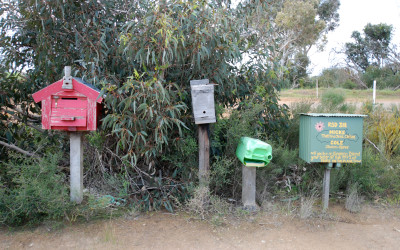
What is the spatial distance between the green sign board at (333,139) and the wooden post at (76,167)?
2893mm

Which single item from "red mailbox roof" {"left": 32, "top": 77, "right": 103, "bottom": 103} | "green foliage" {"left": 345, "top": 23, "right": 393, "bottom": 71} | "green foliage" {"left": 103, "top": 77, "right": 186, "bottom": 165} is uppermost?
"green foliage" {"left": 345, "top": 23, "right": 393, "bottom": 71}

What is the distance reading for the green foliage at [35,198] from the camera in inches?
141

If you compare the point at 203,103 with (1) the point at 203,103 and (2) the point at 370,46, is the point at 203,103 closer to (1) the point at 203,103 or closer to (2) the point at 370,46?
(1) the point at 203,103

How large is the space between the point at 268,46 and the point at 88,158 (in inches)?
120

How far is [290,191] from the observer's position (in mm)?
4984

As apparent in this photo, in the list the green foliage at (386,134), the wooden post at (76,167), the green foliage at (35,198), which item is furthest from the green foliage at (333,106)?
the green foliage at (35,198)

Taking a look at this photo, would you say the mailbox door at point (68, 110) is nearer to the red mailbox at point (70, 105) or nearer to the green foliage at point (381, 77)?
the red mailbox at point (70, 105)

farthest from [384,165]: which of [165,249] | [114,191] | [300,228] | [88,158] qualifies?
[88,158]

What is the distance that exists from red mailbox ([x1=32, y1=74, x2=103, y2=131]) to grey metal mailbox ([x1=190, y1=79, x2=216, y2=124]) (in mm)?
1108

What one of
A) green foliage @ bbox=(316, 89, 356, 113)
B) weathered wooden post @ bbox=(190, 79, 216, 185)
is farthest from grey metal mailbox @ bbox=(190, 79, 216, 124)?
green foliage @ bbox=(316, 89, 356, 113)

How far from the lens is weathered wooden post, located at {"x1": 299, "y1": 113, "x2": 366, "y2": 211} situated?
14.5ft

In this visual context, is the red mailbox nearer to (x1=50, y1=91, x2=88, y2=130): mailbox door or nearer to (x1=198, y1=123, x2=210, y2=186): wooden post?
(x1=50, y1=91, x2=88, y2=130): mailbox door

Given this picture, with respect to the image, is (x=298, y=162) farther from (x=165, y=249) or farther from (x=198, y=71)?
(x=165, y=249)

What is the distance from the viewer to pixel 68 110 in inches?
153
